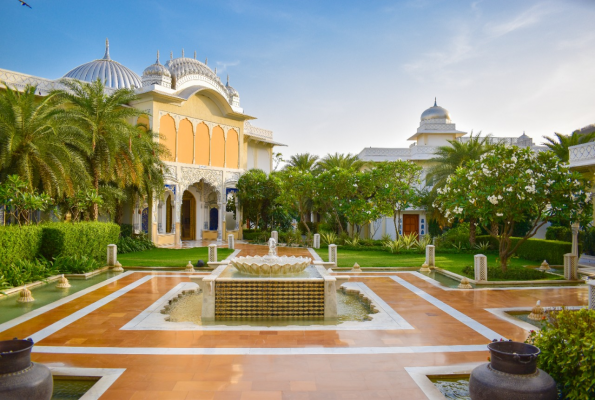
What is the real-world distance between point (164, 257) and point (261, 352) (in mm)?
Result: 12052

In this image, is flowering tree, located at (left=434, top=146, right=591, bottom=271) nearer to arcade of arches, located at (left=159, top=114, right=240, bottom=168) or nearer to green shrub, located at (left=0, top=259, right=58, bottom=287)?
green shrub, located at (left=0, top=259, right=58, bottom=287)

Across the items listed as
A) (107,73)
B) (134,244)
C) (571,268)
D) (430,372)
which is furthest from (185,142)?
(430,372)

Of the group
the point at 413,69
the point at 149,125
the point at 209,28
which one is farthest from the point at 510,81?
the point at 149,125

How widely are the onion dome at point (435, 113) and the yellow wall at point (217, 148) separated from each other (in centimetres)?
1535

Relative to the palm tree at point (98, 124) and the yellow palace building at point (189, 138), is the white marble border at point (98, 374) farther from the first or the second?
the yellow palace building at point (189, 138)

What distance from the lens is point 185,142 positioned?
22.8 metres

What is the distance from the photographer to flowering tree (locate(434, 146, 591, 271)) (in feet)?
36.7

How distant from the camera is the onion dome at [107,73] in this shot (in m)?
25.5

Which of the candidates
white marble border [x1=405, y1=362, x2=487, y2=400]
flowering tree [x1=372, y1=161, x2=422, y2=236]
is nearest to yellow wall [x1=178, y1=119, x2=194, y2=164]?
flowering tree [x1=372, y1=161, x2=422, y2=236]

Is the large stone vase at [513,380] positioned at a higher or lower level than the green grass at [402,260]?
A: higher

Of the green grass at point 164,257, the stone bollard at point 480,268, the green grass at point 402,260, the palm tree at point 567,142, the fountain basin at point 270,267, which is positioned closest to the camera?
the fountain basin at point 270,267

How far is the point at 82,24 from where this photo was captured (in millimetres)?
16828

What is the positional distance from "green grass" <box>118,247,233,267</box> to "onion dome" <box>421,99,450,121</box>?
62.6ft

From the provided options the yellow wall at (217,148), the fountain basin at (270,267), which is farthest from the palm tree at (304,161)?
the fountain basin at (270,267)
